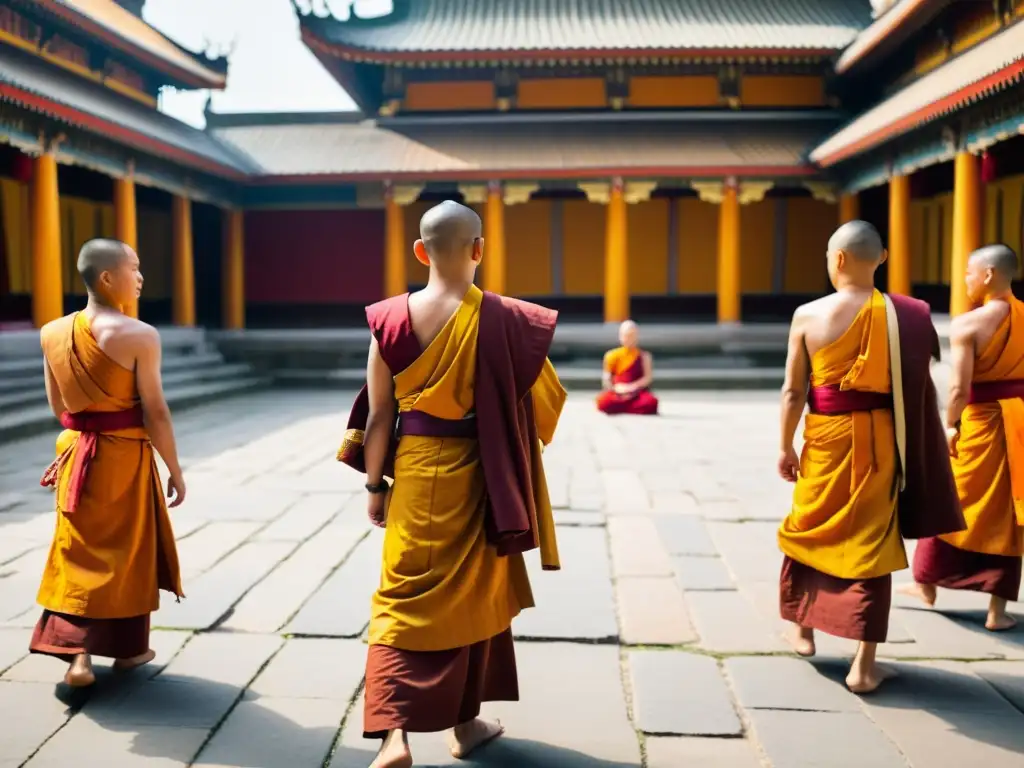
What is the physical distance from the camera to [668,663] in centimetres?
306

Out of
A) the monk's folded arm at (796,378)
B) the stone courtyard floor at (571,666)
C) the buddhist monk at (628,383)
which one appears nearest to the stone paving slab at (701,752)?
the stone courtyard floor at (571,666)

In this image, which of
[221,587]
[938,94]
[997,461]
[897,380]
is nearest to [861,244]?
[897,380]

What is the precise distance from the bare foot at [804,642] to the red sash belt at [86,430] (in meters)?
2.38

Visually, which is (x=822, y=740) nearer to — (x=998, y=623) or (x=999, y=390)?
(x=998, y=623)

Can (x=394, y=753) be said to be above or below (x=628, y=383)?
below

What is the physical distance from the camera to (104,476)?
2.82 m

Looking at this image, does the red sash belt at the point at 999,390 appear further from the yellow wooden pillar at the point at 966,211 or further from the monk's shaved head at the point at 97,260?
the yellow wooden pillar at the point at 966,211

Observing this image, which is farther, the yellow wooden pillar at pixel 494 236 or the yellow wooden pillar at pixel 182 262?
the yellow wooden pillar at pixel 494 236

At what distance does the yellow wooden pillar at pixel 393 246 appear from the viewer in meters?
14.6

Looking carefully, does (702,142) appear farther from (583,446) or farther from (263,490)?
(263,490)

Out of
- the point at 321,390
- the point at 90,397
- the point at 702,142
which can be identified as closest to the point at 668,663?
the point at 90,397

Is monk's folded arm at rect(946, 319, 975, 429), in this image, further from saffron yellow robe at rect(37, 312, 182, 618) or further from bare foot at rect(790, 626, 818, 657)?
saffron yellow robe at rect(37, 312, 182, 618)

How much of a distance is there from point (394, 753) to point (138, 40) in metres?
13.6

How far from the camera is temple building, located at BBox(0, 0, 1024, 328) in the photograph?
12.4 metres
